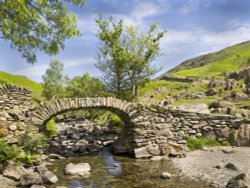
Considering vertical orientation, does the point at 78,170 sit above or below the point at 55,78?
below

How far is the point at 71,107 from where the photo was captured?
16000 mm

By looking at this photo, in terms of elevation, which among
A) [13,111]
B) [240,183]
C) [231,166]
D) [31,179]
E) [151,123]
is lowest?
[31,179]

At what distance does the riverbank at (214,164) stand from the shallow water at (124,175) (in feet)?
1.83

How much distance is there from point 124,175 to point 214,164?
428 centimetres

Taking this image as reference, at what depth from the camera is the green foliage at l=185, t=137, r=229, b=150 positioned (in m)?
17.8

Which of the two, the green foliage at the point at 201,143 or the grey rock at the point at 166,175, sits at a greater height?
the green foliage at the point at 201,143

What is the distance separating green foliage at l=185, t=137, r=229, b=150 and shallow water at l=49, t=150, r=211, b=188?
3.41 m

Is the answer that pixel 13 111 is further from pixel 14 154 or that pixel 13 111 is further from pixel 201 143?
pixel 201 143

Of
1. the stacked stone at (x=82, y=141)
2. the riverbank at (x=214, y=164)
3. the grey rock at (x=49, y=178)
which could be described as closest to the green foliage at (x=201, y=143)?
the riverbank at (x=214, y=164)

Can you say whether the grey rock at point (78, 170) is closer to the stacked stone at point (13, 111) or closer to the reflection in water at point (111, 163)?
the reflection in water at point (111, 163)

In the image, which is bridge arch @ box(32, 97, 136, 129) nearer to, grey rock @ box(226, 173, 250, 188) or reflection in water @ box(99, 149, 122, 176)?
reflection in water @ box(99, 149, 122, 176)

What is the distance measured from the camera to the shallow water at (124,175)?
35.3 ft

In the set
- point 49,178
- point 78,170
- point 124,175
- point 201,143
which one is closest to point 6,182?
point 49,178

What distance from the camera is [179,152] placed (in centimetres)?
1648
